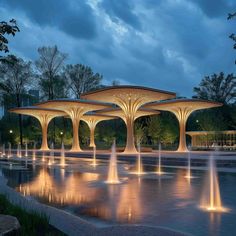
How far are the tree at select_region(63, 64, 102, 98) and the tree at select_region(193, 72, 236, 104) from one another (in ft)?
69.3

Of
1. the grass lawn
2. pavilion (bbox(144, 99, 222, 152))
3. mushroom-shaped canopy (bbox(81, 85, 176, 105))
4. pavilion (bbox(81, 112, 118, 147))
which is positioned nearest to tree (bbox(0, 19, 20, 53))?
the grass lawn

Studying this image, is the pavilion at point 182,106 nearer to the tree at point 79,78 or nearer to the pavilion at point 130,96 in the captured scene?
the pavilion at point 130,96

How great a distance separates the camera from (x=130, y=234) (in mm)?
4711

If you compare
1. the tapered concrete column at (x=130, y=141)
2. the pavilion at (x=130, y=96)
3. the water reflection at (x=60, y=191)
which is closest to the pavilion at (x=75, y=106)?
the pavilion at (x=130, y=96)

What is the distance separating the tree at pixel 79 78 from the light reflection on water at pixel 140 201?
137 feet

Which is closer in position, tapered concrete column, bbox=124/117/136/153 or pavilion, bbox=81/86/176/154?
pavilion, bbox=81/86/176/154

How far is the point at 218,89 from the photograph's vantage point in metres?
62.2

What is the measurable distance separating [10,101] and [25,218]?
44682 millimetres

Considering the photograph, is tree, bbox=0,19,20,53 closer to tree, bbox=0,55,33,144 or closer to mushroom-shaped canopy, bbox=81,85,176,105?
mushroom-shaped canopy, bbox=81,85,176,105

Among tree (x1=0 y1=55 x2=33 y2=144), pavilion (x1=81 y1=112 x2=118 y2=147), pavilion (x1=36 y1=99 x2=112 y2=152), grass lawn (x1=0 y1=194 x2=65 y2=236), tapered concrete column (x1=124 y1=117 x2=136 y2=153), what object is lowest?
grass lawn (x1=0 y1=194 x2=65 y2=236)

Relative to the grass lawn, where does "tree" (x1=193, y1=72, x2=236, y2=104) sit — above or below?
above

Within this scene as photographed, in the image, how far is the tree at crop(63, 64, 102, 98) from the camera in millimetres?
52188

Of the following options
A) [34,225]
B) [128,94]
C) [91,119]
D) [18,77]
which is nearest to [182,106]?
[128,94]

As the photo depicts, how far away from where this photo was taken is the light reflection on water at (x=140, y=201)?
5.68m
